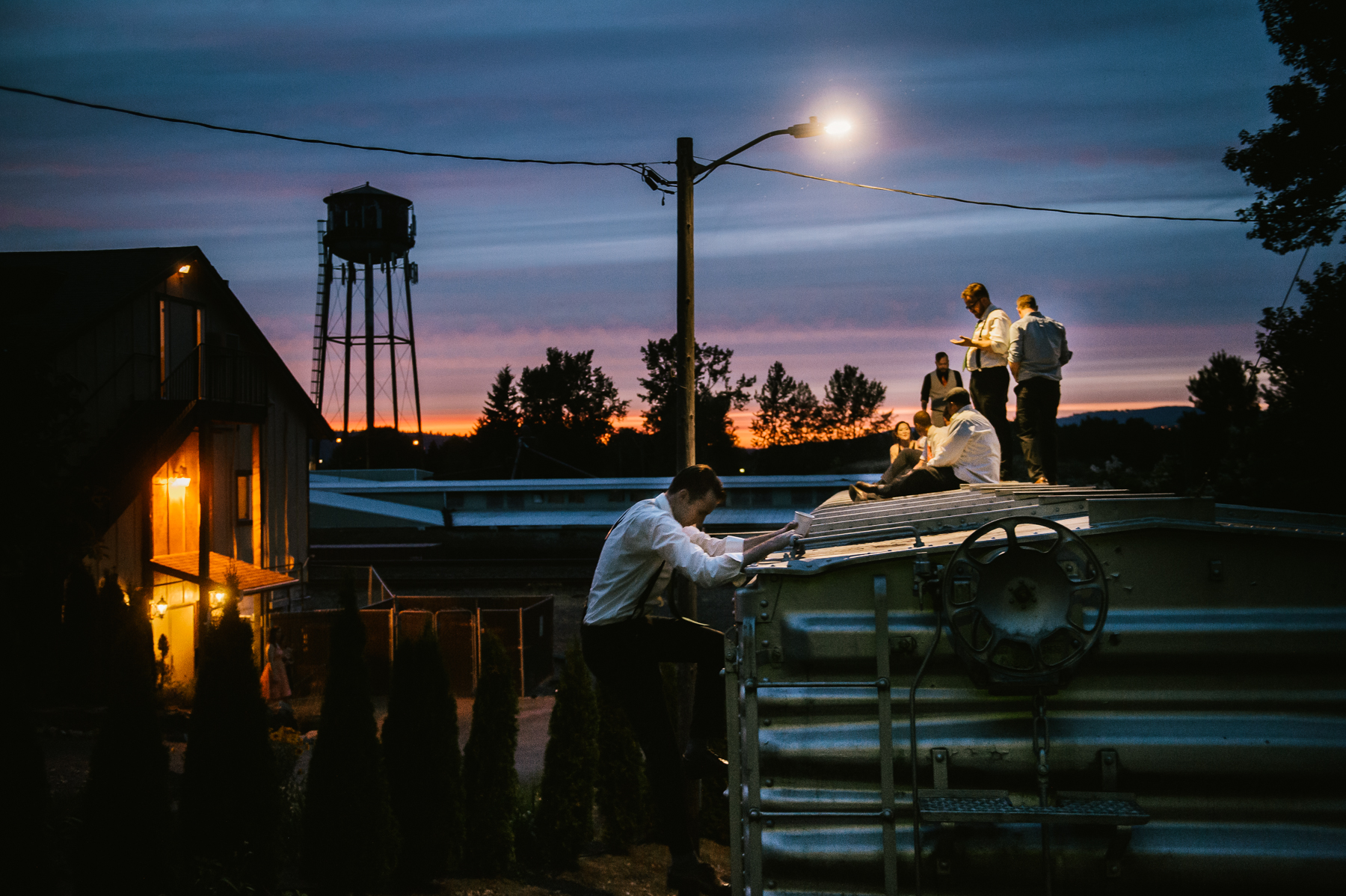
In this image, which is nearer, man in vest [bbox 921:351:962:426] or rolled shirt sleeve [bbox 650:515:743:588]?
rolled shirt sleeve [bbox 650:515:743:588]

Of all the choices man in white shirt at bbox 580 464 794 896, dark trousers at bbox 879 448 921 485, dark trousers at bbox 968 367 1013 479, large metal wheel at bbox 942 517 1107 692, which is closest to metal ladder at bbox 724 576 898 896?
large metal wheel at bbox 942 517 1107 692

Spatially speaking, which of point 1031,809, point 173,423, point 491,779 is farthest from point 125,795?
point 173,423

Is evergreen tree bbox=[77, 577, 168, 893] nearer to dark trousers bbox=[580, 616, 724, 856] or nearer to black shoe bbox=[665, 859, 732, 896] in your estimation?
dark trousers bbox=[580, 616, 724, 856]

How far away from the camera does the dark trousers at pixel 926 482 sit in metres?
9.50

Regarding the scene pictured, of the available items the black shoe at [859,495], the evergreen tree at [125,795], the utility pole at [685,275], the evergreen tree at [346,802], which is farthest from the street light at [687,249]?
the evergreen tree at [125,795]

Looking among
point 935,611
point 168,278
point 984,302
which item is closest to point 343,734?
point 935,611

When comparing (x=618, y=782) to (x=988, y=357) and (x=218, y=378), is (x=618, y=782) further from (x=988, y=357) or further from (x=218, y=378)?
(x=218, y=378)

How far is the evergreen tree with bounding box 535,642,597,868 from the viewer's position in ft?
29.3

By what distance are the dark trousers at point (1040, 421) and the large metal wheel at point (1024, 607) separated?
6624mm

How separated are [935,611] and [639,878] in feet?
20.3

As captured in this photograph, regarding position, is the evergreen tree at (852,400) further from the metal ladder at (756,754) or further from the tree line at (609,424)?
the metal ladder at (756,754)

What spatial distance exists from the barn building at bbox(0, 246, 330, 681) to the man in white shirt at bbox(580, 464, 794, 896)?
1448cm

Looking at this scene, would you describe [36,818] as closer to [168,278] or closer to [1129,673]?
[1129,673]

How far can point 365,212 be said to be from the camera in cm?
4044
